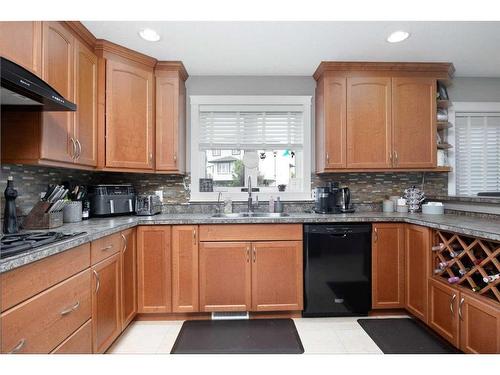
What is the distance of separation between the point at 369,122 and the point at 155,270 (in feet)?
8.06

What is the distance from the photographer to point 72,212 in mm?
1991

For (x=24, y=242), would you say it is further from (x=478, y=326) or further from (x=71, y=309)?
(x=478, y=326)

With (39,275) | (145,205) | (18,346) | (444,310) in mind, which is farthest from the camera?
(145,205)

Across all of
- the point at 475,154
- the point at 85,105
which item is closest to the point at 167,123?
the point at 85,105

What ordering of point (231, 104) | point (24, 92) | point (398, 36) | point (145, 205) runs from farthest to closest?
point (231, 104) → point (145, 205) → point (398, 36) → point (24, 92)

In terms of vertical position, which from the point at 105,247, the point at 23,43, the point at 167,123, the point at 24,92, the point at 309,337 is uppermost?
the point at 23,43

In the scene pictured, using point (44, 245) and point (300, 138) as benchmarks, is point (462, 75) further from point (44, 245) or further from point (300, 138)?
point (44, 245)

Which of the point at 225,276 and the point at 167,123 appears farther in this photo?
the point at 167,123

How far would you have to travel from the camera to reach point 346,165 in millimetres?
2576

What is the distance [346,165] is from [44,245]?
2.42 m

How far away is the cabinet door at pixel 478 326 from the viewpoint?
142cm

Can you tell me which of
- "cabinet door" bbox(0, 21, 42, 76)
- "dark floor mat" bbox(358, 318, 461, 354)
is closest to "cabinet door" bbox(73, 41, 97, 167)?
"cabinet door" bbox(0, 21, 42, 76)
